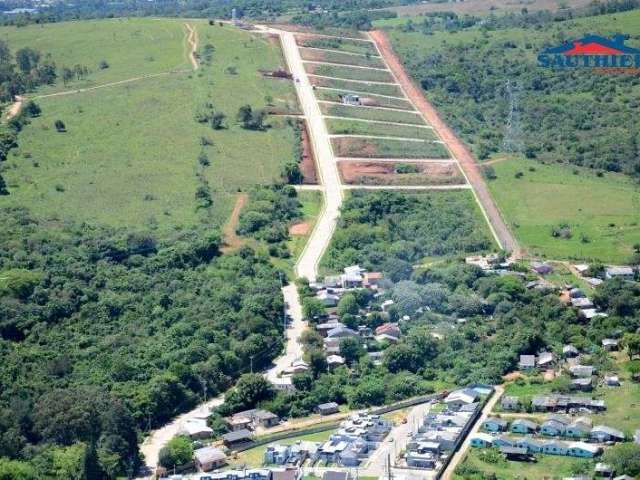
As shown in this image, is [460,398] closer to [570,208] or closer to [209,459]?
[209,459]

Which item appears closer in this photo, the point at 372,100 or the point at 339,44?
the point at 372,100

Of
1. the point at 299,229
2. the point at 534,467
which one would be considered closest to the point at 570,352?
the point at 534,467

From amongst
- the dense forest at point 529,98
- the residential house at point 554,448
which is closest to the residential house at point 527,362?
the residential house at point 554,448

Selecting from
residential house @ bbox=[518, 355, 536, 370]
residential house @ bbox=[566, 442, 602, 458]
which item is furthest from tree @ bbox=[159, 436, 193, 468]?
residential house @ bbox=[518, 355, 536, 370]

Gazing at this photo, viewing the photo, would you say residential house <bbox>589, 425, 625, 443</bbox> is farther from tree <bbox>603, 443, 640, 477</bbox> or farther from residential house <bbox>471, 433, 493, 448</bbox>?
residential house <bbox>471, 433, 493, 448</bbox>

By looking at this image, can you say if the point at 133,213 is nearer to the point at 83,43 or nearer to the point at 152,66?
the point at 152,66
